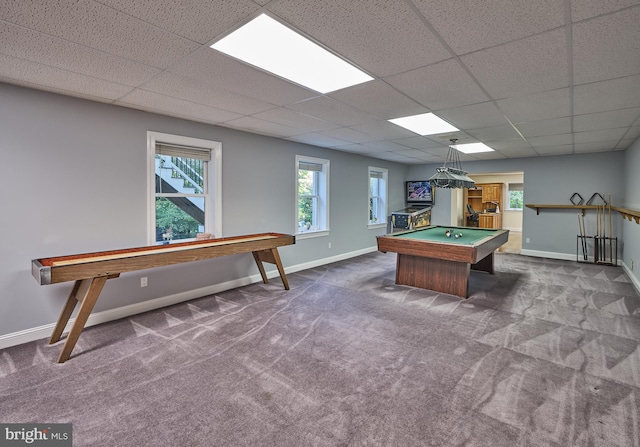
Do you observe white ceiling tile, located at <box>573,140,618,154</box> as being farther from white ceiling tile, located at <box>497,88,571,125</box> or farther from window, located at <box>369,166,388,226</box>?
window, located at <box>369,166,388,226</box>

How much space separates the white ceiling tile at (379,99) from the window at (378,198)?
4210 millimetres

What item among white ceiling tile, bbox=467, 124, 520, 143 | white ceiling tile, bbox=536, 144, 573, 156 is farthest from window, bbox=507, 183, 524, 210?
white ceiling tile, bbox=467, 124, 520, 143

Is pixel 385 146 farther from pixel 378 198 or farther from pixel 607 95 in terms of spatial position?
pixel 607 95

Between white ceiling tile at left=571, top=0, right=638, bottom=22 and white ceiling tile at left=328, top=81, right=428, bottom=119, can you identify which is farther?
white ceiling tile at left=328, top=81, right=428, bottom=119

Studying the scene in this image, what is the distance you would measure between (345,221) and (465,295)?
119 inches

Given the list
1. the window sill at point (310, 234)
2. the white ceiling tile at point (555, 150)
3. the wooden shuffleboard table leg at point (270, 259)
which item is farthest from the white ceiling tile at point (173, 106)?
the white ceiling tile at point (555, 150)

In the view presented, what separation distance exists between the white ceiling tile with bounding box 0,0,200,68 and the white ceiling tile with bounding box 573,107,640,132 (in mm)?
4222

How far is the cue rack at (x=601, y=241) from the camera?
Result: 6.03 metres

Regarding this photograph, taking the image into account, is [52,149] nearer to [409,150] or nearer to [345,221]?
[345,221]

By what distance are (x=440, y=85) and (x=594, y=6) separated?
1.17m

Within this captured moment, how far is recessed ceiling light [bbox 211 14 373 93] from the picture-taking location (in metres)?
1.87

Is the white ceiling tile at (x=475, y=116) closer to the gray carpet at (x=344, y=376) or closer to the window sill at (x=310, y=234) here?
the gray carpet at (x=344, y=376)

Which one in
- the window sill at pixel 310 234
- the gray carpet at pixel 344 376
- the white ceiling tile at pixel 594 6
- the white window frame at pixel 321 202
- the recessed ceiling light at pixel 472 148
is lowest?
the gray carpet at pixel 344 376

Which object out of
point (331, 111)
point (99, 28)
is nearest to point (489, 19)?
point (331, 111)
